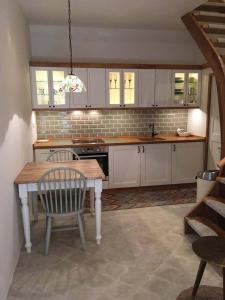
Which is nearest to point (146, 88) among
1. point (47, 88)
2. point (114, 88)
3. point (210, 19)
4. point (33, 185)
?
point (114, 88)

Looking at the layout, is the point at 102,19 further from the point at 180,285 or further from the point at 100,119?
Answer: the point at 180,285

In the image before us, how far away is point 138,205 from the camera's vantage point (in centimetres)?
401

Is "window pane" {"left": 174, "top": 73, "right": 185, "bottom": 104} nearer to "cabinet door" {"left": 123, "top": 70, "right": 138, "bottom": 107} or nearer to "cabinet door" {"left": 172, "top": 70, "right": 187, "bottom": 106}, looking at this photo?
"cabinet door" {"left": 172, "top": 70, "right": 187, "bottom": 106}

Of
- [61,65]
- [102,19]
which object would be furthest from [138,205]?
[102,19]

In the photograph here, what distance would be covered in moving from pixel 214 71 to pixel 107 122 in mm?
2085

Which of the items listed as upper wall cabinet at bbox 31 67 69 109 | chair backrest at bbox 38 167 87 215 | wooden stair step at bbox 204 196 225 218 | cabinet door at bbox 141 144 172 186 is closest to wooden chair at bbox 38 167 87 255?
chair backrest at bbox 38 167 87 215

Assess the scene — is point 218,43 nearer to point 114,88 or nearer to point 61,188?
point 114,88

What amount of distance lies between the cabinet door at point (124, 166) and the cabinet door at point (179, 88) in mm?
1180

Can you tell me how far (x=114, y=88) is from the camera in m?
4.53

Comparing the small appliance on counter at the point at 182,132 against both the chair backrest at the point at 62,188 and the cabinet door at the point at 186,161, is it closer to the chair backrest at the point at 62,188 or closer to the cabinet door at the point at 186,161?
the cabinet door at the point at 186,161

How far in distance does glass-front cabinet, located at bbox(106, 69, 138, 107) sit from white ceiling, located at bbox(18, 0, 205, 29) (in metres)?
0.80

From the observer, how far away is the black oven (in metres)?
4.29

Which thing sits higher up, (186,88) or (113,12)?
(113,12)

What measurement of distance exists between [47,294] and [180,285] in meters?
1.13
